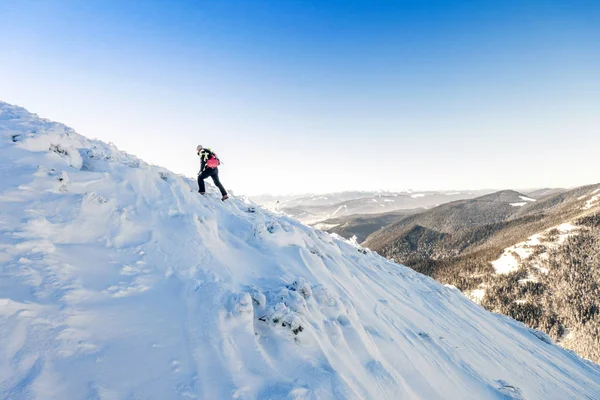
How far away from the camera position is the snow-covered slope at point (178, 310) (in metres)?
4.12

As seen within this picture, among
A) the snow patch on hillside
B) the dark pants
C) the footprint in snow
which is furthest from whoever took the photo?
the snow patch on hillside

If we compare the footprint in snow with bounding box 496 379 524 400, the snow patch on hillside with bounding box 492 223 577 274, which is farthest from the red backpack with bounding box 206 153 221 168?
the snow patch on hillside with bounding box 492 223 577 274

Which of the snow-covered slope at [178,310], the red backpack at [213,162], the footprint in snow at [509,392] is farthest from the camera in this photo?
the red backpack at [213,162]

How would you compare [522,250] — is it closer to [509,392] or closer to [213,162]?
[509,392]

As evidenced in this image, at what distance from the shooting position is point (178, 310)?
17.6ft

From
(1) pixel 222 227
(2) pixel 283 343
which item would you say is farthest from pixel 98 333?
(1) pixel 222 227

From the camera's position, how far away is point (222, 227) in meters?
9.95

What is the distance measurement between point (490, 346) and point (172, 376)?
1251 centimetres

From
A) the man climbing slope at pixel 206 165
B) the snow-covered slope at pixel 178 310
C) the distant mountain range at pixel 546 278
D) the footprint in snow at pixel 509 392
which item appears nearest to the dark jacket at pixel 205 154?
the man climbing slope at pixel 206 165

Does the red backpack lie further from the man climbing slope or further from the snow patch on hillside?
the snow patch on hillside

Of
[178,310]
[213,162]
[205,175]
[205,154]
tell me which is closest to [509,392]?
[178,310]

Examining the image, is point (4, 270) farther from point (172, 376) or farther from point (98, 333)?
point (172, 376)

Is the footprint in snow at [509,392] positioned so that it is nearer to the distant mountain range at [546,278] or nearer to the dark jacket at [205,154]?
the dark jacket at [205,154]

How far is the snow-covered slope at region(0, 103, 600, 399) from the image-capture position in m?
4.12
